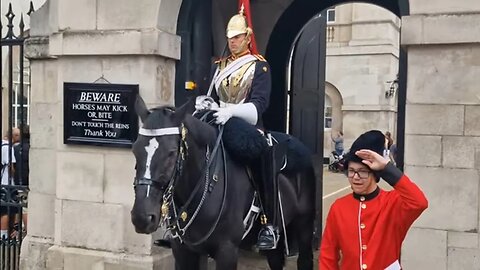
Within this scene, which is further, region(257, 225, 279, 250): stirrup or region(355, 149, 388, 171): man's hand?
region(257, 225, 279, 250): stirrup

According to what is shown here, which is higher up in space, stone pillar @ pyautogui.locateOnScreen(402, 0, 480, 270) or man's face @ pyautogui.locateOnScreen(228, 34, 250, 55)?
man's face @ pyautogui.locateOnScreen(228, 34, 250, 55)

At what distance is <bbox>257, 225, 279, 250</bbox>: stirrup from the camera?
5160mm

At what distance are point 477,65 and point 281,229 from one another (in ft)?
7.11

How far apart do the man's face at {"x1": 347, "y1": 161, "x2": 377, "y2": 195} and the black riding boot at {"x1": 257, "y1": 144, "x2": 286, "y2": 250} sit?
1699 millimetres

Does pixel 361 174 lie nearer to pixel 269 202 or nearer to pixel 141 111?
pixel 141 111

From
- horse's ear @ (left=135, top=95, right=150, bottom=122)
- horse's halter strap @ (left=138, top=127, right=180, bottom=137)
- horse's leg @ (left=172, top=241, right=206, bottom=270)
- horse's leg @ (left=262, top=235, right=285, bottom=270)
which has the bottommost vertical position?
horse's leg @ (left=262, top=235, right=285, bottom=270)

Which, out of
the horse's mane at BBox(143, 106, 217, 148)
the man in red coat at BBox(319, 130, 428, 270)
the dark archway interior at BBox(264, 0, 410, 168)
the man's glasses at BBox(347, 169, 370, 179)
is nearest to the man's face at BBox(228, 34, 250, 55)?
the horse's mane at BBox(143, 106, 217, 148)

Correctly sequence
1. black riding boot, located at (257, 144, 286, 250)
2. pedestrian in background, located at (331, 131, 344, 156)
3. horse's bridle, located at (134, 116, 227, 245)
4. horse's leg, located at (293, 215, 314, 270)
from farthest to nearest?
pedestrian in background, located at (331, 131, 344, 156)
horse's leg, located at (293, 215, 314, 270)
black riding boot, located at (257, 144, 286, 250)
horse's bridle, located at (134, 116, 227, 245)

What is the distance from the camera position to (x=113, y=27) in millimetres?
6363

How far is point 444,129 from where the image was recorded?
524 cm

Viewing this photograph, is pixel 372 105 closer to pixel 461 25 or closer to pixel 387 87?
pixel 387 87

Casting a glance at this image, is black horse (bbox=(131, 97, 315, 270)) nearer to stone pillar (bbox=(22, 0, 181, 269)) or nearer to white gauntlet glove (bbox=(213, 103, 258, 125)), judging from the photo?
white gauntlet glove (bbox=(213, 103, 258, 125))

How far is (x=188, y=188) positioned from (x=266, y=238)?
1.04m

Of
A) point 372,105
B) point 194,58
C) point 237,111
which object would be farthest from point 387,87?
A: point 237,111
